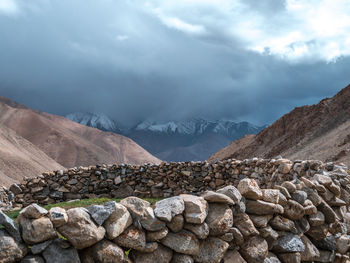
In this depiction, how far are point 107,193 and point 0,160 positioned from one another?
1227 inches

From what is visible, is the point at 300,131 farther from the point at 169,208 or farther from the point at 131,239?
the point at 131,239

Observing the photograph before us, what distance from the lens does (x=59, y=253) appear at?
12.5 feet

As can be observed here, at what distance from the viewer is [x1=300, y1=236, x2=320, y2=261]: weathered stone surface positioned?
5.88m

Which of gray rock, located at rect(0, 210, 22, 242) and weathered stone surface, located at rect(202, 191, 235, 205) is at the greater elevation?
weathered stone surface, located at rect(202, 191, 235, 205)

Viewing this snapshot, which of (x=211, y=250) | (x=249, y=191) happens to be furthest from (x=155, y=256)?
(x=249, y=191)

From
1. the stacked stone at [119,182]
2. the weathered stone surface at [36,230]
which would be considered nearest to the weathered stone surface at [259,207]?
the weathered stone surface at [36,230]

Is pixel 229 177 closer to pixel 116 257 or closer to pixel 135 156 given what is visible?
pixel 116 257

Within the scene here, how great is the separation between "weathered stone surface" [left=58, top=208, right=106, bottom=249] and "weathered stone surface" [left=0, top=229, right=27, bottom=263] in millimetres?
452

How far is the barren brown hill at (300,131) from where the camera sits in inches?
1467

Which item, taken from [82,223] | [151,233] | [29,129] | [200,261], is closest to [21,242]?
[82,223]

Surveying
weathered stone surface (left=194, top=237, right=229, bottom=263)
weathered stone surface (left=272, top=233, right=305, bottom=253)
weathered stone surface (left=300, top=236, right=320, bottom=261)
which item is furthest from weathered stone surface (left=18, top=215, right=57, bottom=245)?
weathered stone surface (left=300, top=236, right=320, bottom=261)

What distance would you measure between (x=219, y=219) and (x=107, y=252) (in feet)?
5.42

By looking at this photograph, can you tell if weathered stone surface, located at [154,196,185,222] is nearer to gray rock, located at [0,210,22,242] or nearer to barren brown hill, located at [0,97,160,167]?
gray rock, located at [0,210,22,242]

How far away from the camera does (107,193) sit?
15.2 metres
